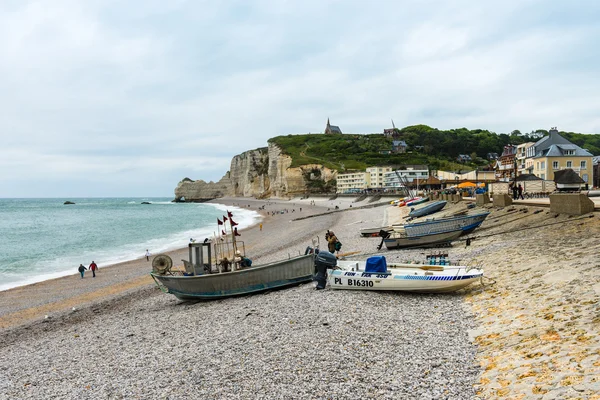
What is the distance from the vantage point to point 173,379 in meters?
8.77

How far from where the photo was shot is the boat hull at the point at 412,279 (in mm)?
12477

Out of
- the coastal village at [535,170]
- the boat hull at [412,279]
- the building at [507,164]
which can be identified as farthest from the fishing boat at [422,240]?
the building at [507,164]

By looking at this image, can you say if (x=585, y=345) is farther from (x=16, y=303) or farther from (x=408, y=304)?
(x=16, y=303)

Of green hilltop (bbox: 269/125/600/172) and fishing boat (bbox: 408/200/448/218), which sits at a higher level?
green hilltop (bbox: 269/125/600/172)

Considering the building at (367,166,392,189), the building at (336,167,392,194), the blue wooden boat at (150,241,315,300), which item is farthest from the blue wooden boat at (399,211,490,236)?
the building at (367,166,392,189)

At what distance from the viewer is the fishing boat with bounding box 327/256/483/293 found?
12516mm

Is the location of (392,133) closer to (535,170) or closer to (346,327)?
(535,170)

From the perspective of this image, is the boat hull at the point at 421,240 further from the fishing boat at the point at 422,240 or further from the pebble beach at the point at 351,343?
the pebble beach at the point at 351,343

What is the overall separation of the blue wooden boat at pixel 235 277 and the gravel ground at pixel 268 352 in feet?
3.40

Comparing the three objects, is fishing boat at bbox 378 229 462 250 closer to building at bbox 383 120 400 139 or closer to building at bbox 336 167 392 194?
building at bbox 336 167 392 194

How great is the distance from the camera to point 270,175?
514 ft

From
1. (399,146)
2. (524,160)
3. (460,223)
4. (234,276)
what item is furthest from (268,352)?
(399,146)

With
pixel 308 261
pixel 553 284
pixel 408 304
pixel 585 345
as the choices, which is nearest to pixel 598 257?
pixel 553 284

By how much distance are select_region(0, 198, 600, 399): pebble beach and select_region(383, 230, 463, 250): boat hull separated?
19.2 feet
